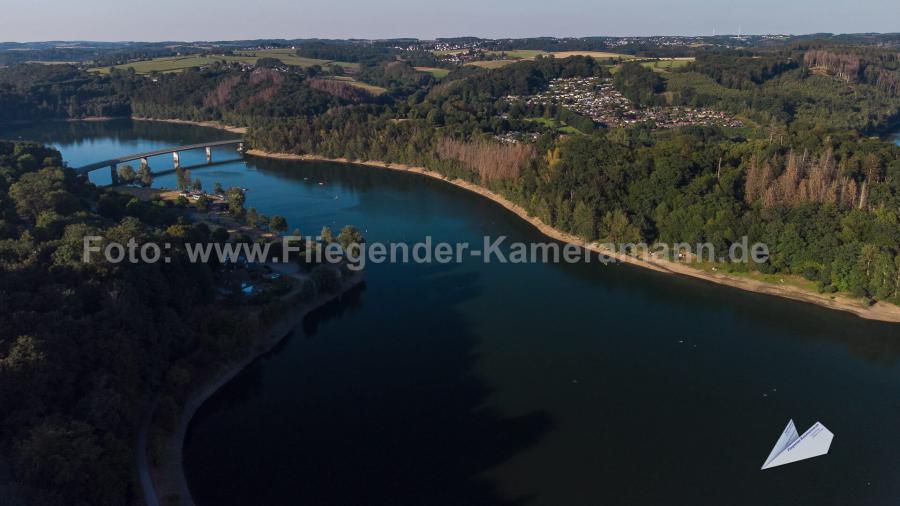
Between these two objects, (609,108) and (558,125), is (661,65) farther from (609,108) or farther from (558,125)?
(558,125)

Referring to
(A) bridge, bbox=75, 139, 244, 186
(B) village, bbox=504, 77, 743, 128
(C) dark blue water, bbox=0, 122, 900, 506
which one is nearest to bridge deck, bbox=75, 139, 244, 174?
(A) bridge, bbox=75, 139, 244, 186

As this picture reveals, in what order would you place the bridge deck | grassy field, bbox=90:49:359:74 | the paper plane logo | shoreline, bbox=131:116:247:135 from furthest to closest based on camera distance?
grassy field, bbox=90:49:359:74 < shoreline, bbox=131:116:247:135 < the bridge deck < the paper plane logo

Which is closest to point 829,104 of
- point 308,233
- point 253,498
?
point 308,233

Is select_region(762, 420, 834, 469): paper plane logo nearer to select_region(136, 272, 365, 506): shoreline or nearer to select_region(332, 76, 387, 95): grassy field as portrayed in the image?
select_region(136, 272, 365, 506): shoreline

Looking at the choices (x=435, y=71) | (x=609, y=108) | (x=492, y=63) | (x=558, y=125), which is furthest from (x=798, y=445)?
(x=435, y=71)

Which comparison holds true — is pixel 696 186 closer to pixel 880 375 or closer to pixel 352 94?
pixel 880 375
